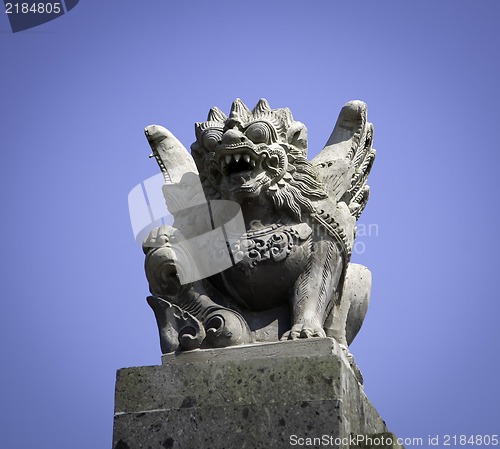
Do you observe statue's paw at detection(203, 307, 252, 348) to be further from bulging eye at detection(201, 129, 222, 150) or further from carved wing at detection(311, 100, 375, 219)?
carved wing at detection(311, 100, 375, 219)

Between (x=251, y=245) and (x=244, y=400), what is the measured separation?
4.85 feet

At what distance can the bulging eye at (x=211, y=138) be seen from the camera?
29.9 ft

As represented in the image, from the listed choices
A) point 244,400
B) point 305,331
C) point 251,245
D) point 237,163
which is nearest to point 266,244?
point 251,245

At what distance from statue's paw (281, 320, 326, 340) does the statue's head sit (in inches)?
41.2

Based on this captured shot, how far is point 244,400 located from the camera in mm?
8180

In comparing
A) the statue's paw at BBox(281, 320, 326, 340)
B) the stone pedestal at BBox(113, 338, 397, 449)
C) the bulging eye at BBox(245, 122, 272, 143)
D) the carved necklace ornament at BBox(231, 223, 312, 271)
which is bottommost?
the stone pedestal at BBox(113, 338, 397, 449)

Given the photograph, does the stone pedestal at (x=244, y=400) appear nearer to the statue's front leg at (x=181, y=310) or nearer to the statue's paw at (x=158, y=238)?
the statue's front leg at (x=181, y=310)

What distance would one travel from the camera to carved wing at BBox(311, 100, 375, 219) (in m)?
9.70

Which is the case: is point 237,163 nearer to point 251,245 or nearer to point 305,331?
point 251,245

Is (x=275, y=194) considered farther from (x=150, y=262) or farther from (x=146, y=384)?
(x=146, y=384)

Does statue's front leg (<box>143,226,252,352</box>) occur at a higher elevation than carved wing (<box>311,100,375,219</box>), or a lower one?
lower

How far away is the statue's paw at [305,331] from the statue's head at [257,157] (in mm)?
1048

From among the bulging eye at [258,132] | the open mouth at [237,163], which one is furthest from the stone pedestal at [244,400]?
the bulging eye at [258,132]

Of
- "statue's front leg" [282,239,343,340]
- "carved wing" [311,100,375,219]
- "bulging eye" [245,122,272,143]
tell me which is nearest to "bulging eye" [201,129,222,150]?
"bulging eye" [245,122,272,143]
